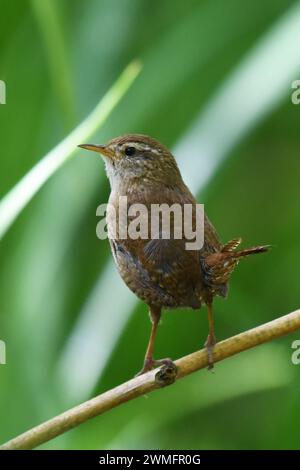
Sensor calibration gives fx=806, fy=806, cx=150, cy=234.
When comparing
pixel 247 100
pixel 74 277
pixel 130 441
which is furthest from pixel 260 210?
pixel 130 441

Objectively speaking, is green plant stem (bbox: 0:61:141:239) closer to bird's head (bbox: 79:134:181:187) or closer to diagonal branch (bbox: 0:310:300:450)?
bird's head (bbox: 79:134:181:187)

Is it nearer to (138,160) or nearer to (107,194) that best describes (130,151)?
(138,160)

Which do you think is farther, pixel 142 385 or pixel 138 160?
pixel 138 160

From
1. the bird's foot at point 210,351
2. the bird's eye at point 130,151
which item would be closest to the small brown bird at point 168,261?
the bird's foot at point 210,351

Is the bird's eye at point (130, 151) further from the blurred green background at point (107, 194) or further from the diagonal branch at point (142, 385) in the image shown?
the diagonal branch at point (142, 385)

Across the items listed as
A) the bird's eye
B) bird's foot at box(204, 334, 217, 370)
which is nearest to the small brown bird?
bird's foot at box(204, 334, 217, 370)

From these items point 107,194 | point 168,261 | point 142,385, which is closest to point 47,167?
point 168,261
